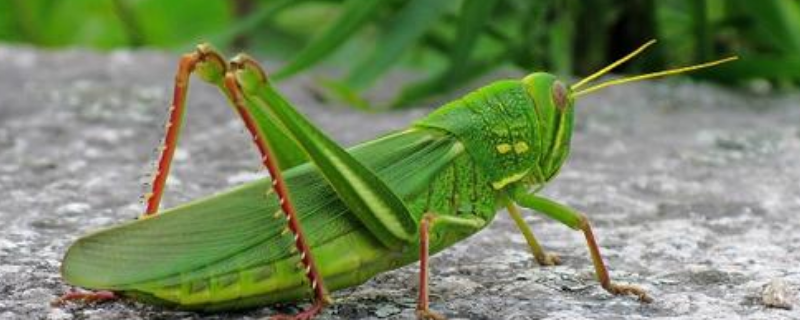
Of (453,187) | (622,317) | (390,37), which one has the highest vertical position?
(390,37)

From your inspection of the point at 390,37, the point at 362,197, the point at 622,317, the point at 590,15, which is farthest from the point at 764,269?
the point at 590,15

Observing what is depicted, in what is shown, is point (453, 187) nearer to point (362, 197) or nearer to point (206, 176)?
point (362, 197)

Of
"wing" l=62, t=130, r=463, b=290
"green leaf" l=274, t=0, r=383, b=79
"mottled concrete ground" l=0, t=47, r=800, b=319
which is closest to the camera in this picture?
"wing" l=62, t=130, r=463, b=290

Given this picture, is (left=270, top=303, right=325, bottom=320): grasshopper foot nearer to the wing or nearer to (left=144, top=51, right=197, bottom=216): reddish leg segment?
the wing

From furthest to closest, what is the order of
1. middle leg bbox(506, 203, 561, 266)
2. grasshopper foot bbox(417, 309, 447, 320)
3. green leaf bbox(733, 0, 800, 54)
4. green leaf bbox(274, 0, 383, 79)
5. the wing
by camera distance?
green leaf bbox(733, 0, 800, 54)
green leaf bbox(274, 0, 383, 79)
middle leg bbox(506, 203, 561, 266)
grasshopper foot bbox(417, 309, 447, 320)
the wing

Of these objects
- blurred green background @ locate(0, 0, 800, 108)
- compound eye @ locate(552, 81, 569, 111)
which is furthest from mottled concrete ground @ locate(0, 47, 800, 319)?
compound eye @ locate(552, 81, 569, 111)

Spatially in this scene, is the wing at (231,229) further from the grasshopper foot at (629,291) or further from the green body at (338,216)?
the grasshopper foot at (629,291)
